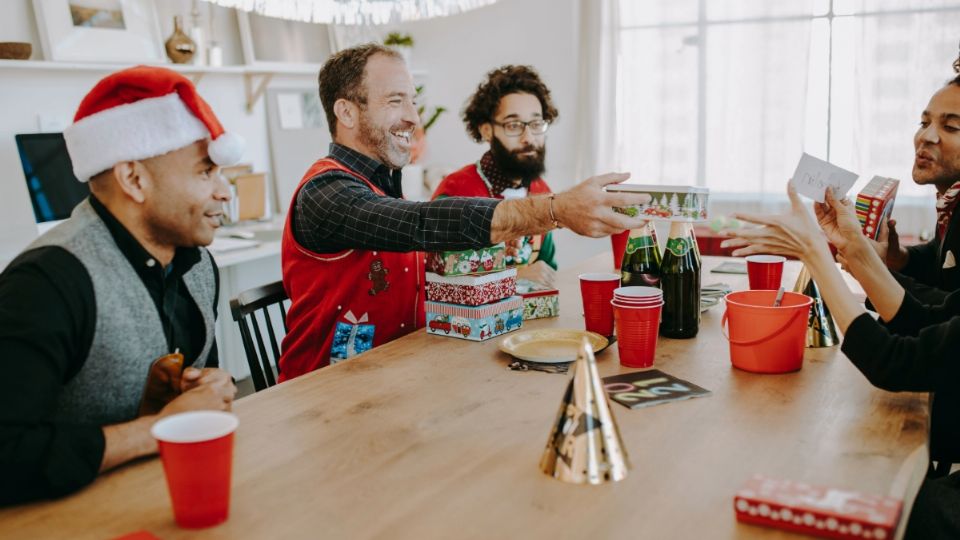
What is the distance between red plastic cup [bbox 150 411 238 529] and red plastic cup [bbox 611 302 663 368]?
0.85 m

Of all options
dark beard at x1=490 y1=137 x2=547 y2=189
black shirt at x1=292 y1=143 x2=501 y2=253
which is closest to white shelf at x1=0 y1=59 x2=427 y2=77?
dark beard at x1=490 y1=137 x2=547 y2=189

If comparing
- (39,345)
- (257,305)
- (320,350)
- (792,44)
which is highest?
(792,44)

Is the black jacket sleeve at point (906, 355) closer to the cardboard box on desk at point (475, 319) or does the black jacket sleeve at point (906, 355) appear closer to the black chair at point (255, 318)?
the cardboard box on desk at point (475, 319)

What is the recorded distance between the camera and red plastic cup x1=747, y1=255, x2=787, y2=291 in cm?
220

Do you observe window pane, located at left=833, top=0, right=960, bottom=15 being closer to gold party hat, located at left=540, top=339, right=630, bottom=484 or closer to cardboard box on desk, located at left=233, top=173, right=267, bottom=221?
cardboard box on desk, located at left=233, top=173, right=267, bottom=221

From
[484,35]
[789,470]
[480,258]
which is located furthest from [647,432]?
[484,35]

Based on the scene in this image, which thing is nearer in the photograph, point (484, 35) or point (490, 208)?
point (490, 208)

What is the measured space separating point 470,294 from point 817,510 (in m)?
1.02

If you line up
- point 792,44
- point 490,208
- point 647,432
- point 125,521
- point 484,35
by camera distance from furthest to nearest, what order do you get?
point 484,35 < point 792,44 < point 490,208 < point 647,432 < point 125,521

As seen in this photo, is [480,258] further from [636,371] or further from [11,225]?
[11,225]

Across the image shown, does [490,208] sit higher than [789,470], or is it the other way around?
[490,208]

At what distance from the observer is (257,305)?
2088 millimetres

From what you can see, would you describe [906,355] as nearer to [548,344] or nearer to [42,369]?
[548,344]

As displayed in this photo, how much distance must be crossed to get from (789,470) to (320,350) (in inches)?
51.4
